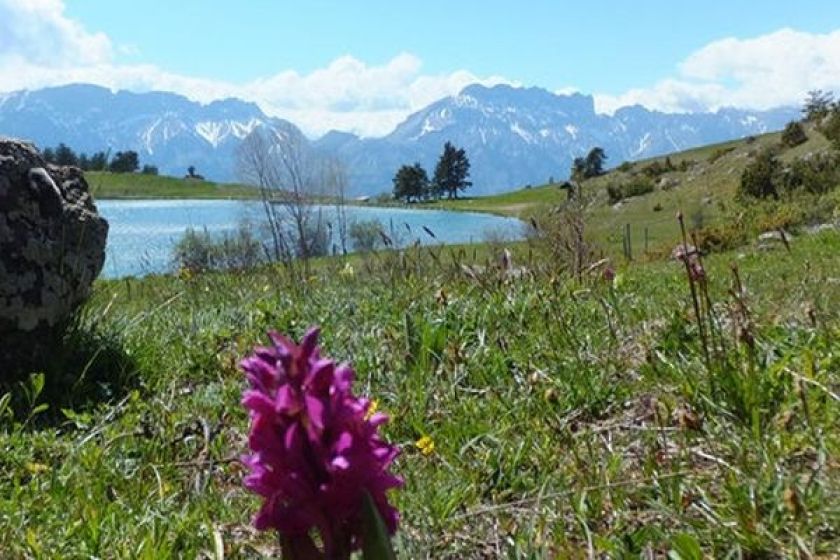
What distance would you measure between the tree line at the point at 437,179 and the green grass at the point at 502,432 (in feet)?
384

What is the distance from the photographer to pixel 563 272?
697 centimetres

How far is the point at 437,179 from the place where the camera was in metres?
129

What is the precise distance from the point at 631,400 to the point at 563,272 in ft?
11.7

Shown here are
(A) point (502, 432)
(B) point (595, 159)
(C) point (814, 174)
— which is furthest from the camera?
(B) point (595, 159)

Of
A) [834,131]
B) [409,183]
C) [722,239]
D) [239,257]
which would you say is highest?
[834,131]

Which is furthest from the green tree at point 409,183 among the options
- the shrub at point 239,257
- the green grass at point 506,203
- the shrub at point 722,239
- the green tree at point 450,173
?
the shrub at point 239,257

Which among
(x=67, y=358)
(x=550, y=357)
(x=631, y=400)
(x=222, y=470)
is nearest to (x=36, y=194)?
(x=67, y=358)

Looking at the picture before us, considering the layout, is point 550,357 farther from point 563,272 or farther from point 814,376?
point 563,272

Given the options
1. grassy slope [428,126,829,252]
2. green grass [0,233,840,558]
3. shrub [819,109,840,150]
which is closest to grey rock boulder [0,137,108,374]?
green grass [0,233,840,558]

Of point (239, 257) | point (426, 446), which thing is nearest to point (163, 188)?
point (239, 257)

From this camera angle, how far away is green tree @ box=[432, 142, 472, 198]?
126062 millimetres

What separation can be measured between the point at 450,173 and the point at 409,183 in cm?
862

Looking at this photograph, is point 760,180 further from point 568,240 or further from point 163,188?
point 163,188

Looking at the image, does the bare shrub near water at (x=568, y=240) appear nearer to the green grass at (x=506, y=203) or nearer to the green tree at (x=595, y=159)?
the green grass at (x=506, y=203)
